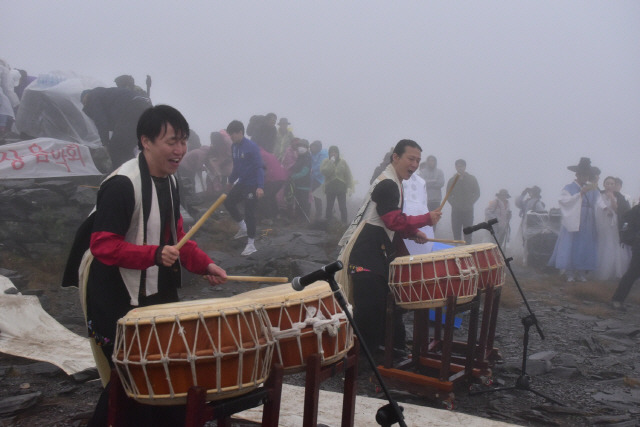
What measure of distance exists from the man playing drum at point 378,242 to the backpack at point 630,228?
17.7 feet

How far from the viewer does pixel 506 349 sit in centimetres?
632

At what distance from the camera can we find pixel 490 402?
4.51m

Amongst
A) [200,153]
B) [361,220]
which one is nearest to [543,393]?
[361,220]

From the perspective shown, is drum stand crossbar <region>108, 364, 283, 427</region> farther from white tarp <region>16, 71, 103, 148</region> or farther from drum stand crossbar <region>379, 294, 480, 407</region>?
white tarp <region>16, 71, 103, 148</region>

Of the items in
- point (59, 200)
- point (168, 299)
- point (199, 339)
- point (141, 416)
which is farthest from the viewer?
point (59, 200)

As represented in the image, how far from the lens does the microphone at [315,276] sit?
2186mm

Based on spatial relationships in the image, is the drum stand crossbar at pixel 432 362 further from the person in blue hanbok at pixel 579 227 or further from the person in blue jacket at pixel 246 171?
the person in blue hanbok at pixel 579 227

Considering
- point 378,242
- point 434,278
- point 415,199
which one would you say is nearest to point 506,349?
point 415,199

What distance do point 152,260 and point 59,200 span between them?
24.2 feet

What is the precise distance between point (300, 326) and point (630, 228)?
800cm

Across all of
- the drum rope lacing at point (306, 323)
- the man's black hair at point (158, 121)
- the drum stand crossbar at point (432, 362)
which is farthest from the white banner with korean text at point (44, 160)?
the drum rope lacing at point (306, 323)

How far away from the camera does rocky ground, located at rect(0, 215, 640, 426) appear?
4.21 m

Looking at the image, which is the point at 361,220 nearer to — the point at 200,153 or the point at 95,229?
the point at 95,229

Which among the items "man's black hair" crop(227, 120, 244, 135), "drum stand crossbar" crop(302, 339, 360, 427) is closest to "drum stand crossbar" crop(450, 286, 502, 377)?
"drum stand crossbar" crop(302, 339, 360, 427)
